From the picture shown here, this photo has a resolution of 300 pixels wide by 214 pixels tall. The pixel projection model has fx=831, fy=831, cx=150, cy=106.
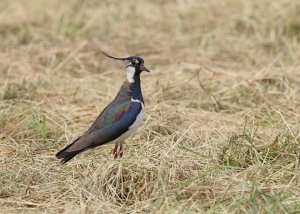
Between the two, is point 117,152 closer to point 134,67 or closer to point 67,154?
point 67,154

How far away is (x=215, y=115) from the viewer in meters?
7.24

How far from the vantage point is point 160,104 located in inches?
287

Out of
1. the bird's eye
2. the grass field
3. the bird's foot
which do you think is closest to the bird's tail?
the grass field

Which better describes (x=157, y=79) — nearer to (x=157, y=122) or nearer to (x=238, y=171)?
(x=157, y=122)

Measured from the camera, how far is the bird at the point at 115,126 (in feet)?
18.2

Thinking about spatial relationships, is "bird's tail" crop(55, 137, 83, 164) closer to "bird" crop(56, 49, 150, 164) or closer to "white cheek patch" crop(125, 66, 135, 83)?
"bird" crop(56, 49, 150, 164)

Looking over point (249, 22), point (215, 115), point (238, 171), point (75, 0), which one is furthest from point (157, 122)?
point (75, 0)

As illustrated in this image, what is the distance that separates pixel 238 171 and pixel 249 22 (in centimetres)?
459

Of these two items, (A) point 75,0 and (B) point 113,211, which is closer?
(B) point 113,211

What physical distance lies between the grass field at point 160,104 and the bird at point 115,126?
0.15m

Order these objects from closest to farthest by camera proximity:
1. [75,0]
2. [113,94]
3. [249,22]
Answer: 1. [113,94]
2. [249,22]
3. [75,0]

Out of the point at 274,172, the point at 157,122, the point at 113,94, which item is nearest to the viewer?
the point at 274,172

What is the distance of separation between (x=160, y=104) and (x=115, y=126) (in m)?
1.63

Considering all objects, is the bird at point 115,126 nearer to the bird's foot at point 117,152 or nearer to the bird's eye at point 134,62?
the bird's foot at point 117,152
